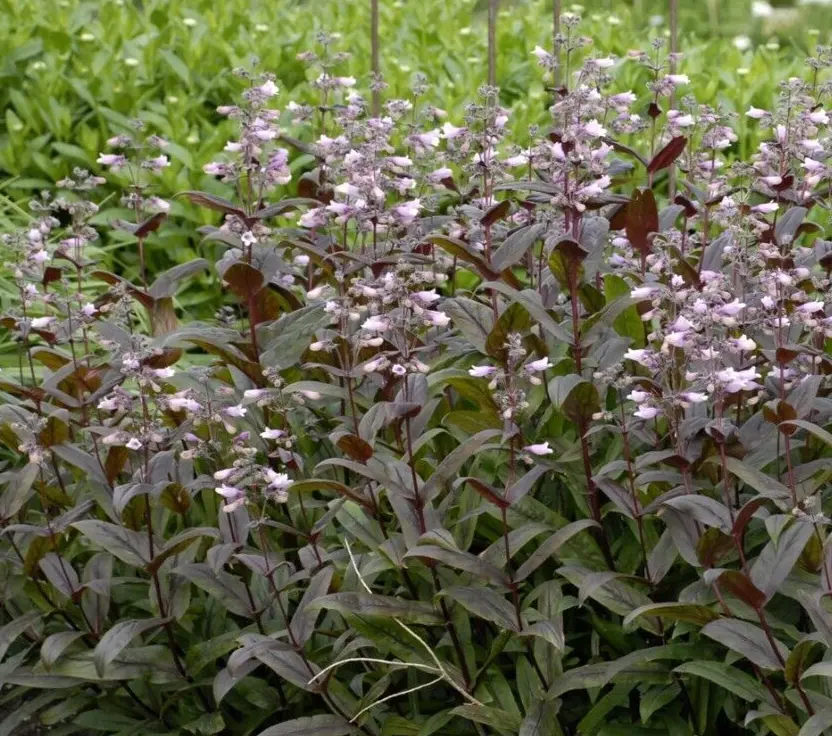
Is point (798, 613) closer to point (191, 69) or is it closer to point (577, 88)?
point (577, 88)

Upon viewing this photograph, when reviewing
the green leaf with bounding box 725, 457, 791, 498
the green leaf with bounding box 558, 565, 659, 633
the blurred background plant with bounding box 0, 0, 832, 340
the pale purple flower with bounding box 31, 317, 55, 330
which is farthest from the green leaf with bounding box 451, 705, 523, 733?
the blurred background plant with bounding box 0, 0, 832, 340

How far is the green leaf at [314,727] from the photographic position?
10.0 feet

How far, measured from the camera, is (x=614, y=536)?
329cm

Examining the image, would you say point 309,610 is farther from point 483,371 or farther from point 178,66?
point 178,66

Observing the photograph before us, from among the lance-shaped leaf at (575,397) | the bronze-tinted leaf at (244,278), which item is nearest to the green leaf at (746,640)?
the lance-shaped leaf at (575,397)

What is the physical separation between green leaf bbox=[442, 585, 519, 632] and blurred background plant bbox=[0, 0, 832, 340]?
248 centimetres

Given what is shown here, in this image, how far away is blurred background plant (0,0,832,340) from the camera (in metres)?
5.91

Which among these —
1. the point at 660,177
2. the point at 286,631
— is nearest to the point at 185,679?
the point at 286,631

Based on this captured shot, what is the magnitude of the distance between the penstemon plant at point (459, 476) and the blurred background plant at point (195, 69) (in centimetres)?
176

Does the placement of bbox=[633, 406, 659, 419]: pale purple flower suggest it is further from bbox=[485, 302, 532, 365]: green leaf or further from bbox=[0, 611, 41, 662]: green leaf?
bbox=[0, 611, 41, 662]: green leaf

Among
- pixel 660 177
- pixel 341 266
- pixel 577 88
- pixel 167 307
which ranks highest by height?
pixel 577 88

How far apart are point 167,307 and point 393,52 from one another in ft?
11.3

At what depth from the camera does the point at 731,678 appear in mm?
2859

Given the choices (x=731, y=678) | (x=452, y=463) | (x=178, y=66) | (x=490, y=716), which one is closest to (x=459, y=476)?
(x=452, y=463)
